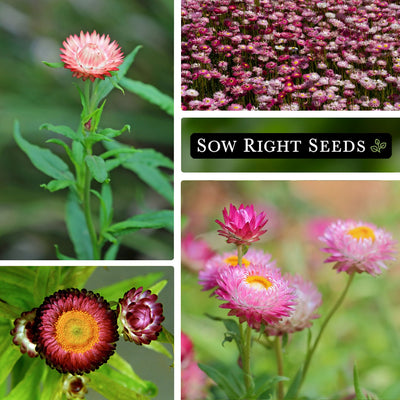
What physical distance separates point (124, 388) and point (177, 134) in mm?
357

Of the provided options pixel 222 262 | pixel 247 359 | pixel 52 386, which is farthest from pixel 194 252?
pixel 52 386

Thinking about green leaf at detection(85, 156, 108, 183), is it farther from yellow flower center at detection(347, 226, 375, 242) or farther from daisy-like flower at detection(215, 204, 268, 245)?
yellow flower center at detection(347, 226, 375, 242)

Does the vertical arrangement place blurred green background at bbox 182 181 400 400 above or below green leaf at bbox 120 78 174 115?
below

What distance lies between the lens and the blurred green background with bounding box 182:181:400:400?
83 cm

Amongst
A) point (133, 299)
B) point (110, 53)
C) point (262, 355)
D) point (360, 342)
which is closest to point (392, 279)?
point (360, 342)

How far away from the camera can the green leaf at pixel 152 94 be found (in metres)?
0.83

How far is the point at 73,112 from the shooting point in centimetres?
83

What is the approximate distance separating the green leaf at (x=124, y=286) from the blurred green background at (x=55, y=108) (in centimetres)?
3

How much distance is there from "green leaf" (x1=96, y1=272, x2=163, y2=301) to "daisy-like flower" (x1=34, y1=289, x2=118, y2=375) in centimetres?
2

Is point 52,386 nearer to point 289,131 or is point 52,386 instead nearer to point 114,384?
point 114,384

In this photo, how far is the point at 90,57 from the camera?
81 centimetres

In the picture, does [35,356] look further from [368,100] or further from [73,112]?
[368,100]

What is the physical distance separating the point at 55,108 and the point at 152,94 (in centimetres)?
14

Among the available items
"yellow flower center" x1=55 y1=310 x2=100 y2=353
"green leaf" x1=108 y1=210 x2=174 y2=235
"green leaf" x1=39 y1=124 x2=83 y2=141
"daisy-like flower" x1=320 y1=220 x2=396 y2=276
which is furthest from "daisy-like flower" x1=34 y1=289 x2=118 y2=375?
"daisy-like flower" x1=320 y1=220 x2=396 y2=276
